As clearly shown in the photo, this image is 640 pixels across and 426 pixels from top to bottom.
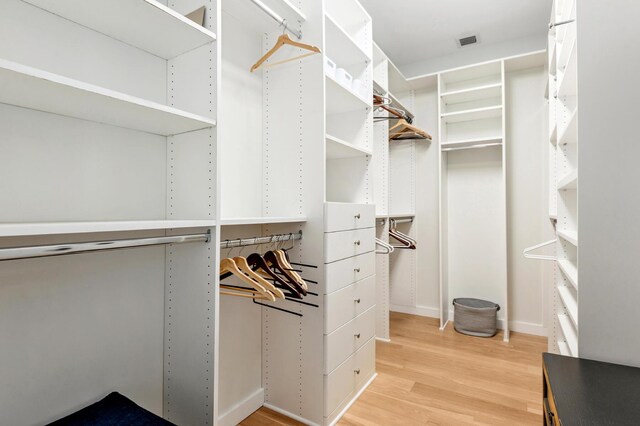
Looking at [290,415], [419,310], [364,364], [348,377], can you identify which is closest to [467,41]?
[419,310]

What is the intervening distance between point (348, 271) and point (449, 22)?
2461 mm

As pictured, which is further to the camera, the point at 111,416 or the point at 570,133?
the point at 570,133

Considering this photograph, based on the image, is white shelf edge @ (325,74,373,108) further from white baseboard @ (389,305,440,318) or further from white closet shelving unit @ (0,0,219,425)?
white baseboard @ (389,305,440,318)

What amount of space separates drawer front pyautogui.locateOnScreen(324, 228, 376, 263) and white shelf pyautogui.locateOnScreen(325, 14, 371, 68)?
4.13 feet

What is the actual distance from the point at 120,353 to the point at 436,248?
3155mm

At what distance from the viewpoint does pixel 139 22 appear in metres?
1.16

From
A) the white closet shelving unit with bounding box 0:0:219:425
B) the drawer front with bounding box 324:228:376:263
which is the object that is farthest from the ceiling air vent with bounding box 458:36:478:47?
the white closet shelving unit with bounding box 0:0:219:425

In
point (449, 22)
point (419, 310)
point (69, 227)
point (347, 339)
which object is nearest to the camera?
point (69, 227)

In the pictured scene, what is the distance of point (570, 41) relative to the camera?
5.01ft

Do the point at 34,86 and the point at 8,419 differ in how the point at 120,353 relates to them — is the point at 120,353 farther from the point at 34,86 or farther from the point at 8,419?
the point at 34,86

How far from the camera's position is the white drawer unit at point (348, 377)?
5.98ft

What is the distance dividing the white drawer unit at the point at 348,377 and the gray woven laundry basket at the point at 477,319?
1.33 meters

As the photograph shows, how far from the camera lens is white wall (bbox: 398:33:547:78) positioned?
3180 mm

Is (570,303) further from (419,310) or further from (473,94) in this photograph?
(473,94)
